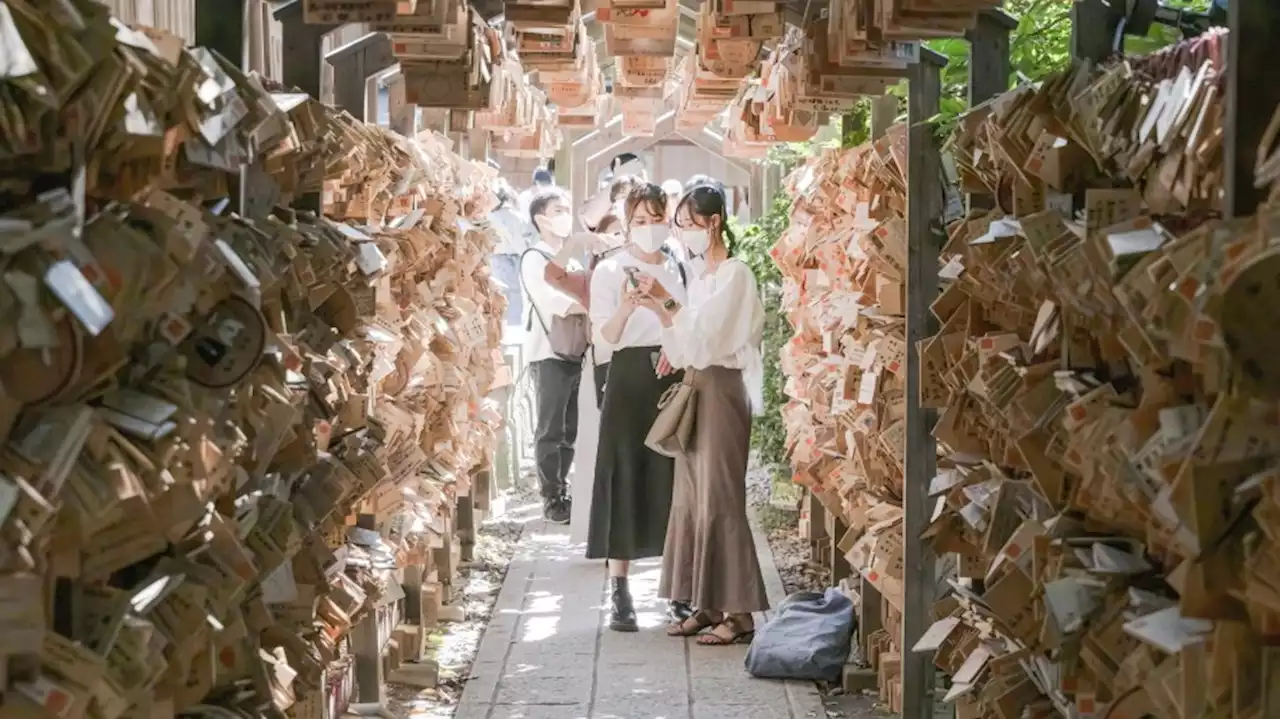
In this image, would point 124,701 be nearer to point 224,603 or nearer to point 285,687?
point 224,603

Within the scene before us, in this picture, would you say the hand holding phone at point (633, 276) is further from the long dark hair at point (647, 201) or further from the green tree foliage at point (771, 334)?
the green tree foliage at point (771, 334)

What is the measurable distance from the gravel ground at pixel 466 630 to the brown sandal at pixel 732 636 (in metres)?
0.94

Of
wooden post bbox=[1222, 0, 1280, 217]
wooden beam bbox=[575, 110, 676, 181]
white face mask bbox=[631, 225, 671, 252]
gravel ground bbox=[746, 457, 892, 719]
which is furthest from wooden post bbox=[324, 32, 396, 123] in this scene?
wooden beam bbox=[575, 110, 676, 181]

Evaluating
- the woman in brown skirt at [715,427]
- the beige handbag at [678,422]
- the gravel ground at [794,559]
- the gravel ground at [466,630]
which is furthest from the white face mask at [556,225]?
the beige handbag at [678,422]

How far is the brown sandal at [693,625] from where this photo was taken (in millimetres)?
6926

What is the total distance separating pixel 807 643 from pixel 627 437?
4.94ft

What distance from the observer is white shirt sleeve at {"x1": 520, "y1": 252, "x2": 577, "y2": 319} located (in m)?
9.52

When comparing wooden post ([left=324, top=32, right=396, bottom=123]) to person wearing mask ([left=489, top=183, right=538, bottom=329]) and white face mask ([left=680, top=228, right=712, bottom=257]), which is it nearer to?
white face mask ([left=680, top=228, right=712, bottom=257])

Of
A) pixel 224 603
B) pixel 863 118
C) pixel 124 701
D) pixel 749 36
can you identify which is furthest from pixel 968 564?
pixel 863 118

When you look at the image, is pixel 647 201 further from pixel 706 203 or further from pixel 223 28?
pixel 223 28

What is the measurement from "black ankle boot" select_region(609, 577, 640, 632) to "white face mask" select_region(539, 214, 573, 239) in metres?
3.20

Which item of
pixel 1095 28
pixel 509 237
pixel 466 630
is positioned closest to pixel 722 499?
pixel 466 630

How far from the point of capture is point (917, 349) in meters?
4.89

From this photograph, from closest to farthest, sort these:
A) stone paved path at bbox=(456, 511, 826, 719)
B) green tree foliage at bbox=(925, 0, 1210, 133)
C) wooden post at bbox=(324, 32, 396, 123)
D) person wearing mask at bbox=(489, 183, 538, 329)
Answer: green tree foliage at bbox=(925, 0, 1210, 133) → wooden post at bbox=(324, 32, 396, 123) → stone paved path at bbox=(456, 511, 826, 719) → person wearing mask at bbox=(489, 183, 538, 329)
